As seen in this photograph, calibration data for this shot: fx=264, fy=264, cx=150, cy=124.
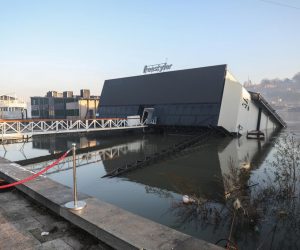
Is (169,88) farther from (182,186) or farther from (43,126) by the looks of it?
(182,186)

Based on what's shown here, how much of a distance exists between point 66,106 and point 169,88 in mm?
28540

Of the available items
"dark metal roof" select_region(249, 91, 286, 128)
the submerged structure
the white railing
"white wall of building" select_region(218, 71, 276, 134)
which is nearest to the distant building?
the submerged structure

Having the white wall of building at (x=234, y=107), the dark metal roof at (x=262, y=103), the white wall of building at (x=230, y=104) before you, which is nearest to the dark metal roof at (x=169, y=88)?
the white wall of building at (x=230, y=104)

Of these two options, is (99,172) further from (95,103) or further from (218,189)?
(95,103)

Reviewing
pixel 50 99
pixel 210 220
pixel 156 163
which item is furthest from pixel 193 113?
pixel 50 99

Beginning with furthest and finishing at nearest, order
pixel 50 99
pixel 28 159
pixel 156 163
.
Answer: pixel 50 99, pixel 28 159, pixel 156 163

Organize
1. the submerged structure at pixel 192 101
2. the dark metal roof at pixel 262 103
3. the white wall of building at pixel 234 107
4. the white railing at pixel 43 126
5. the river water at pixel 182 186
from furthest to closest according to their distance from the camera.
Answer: the dark metal roof at pixel 262 103 < the submerged structure at pixel 192 101 < the white wall of building at pixel 234 107 < the white railing at pixel 43 126 < the river water at pixel 182 186

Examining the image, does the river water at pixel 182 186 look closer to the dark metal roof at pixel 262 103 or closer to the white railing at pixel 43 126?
the white railing at pixel 43 126

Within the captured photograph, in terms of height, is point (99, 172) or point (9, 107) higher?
point (9, 107)

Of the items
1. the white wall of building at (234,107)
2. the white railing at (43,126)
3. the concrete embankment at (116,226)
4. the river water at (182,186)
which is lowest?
the river water at (182,186)

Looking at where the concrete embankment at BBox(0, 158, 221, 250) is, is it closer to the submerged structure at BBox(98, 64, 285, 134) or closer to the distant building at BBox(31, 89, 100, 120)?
the submerged structure at BBox(98, 64, 285, 134)

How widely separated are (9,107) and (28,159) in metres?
42.0

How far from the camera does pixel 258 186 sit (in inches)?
368

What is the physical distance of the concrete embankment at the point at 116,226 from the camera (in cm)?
388
